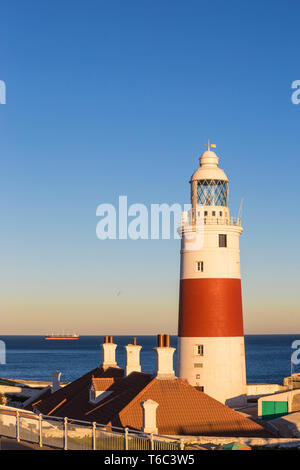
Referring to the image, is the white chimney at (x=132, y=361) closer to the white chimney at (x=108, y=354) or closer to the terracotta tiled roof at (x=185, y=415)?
the white chimney at (x=108, y=354)

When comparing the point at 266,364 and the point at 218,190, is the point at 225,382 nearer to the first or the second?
the point at 218,190

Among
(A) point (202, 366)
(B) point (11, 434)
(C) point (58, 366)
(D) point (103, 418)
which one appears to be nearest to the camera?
(B) point (11, 434)

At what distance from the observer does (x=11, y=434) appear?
84.1 ft

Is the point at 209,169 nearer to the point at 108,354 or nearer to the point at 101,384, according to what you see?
the point at 108,354

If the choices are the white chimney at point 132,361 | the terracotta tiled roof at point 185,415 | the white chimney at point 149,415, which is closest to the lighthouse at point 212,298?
the white chimney at point 132,361

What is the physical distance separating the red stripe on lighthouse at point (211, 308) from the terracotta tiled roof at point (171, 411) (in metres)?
6.67

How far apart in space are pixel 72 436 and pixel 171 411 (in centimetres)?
924

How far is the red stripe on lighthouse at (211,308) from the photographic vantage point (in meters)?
40.7

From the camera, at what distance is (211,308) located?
4072cm

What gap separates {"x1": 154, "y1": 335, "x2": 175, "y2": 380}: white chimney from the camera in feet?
112

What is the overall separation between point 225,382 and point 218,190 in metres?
11.7
